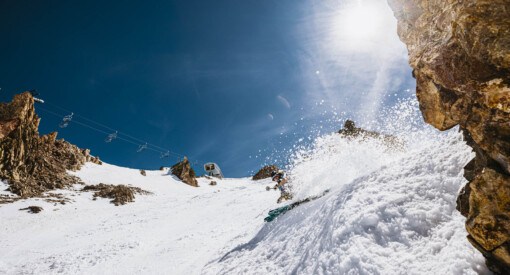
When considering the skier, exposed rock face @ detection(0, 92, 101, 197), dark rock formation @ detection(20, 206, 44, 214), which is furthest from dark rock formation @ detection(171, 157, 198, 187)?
the skier

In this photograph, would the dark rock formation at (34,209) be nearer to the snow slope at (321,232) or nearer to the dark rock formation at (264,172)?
the snow slope at (321,232)

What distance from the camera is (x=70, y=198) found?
3130 centimetres

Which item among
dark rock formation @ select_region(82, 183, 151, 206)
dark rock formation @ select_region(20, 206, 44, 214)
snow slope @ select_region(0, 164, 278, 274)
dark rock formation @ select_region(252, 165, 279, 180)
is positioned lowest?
snow slope @ select_region(0, 164, 278, 274)

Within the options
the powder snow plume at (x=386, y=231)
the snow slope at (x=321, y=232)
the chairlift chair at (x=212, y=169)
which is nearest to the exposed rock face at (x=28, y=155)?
the snow slope at (x=321, y=232)

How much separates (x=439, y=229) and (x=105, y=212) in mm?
28910

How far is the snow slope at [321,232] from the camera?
5086 millimetres

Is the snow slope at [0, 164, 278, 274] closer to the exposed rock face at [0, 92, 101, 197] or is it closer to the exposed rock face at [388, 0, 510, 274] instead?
the exposed rock face at [0, 92, 101, 197]

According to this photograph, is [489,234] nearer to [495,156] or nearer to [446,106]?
[495,156]

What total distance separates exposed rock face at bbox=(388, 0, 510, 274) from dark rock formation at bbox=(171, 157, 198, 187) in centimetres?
5532

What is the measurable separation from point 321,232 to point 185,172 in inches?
2180

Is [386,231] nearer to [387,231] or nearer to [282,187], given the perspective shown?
[387,231]

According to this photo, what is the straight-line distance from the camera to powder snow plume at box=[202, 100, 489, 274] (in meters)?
4.70

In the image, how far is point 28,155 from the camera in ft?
126

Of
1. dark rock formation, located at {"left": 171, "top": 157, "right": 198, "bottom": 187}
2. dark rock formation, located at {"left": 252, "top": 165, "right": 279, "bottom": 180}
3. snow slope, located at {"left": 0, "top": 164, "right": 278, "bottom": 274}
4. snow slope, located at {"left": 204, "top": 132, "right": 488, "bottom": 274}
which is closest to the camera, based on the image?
snow slope, located at {"left": 204, "top": 132, "right": 488, "bottom": 274}
